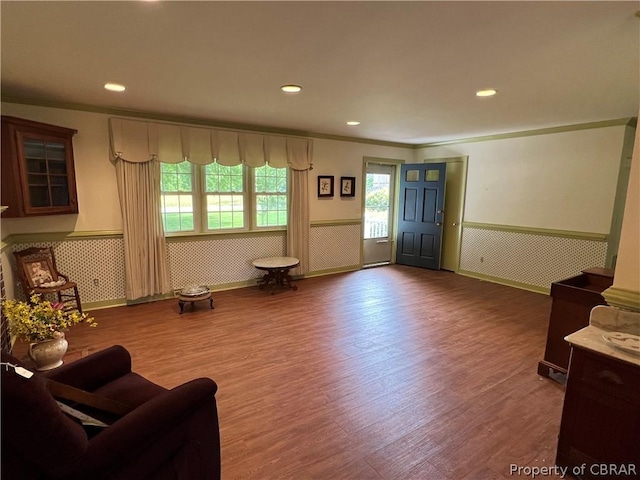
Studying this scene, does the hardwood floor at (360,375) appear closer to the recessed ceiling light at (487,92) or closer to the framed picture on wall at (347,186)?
the framed picture on wall at (347,186)

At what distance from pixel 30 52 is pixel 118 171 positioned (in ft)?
6.03

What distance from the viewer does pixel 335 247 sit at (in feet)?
19.5

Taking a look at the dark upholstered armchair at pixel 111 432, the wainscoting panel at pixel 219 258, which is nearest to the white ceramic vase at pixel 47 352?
the dark upholstered armchair at pixel 111 432

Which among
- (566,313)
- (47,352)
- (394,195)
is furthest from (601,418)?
(394,195)

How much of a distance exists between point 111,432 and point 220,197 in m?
3.80

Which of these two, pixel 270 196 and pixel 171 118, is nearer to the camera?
pixel 171 118

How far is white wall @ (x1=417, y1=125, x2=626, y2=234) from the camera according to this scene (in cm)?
425

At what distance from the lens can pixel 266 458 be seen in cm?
187

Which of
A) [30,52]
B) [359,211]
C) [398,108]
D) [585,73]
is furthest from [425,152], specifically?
[30,52]

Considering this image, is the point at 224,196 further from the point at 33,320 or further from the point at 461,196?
the point at 461,196

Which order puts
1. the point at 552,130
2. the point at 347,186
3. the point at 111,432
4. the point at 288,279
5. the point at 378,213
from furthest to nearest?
the point at 378,213 → the point at 347,186 → the point at 288,279 → the point at 552,130 → the point at 111,432

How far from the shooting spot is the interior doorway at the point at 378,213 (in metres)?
6.39

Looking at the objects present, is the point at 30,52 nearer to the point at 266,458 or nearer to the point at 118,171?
the point at 118,171

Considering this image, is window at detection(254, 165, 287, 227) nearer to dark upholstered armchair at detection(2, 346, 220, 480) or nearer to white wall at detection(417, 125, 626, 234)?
white wall at detection(417, 125, 626, 234)
